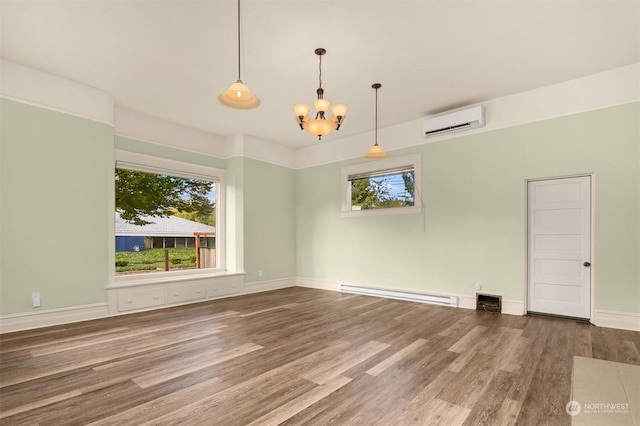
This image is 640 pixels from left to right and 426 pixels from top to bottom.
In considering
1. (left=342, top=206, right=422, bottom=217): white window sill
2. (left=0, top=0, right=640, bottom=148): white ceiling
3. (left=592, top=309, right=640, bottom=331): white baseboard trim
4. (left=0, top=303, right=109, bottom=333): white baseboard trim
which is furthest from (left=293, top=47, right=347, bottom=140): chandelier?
(left=592, top=309, right=640, bottom=331): white baseboard trim

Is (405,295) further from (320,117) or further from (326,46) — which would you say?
(326,46)

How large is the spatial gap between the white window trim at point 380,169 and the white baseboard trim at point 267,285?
2001 millimetres

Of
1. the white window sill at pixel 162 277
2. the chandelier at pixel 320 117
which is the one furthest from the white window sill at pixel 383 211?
the chandelier at pixel 320 117

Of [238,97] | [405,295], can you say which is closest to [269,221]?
[405,295]

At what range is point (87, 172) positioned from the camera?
14.7ft

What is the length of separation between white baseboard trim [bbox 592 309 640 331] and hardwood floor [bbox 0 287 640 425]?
0.19m

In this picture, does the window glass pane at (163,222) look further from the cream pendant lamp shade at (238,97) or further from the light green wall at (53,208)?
the cream pendant lamp shade at (238,97)

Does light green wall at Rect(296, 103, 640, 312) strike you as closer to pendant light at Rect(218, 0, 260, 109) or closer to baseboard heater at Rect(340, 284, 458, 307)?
baseboard heater at Rect(340, 284, 458, 307)

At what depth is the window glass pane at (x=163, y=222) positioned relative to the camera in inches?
208

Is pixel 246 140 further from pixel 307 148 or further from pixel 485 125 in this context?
pixel 485 125

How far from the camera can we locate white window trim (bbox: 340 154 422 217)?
569 cm

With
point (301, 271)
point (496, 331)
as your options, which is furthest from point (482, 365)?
point (301, 271)

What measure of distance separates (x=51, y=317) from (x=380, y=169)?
5447mm

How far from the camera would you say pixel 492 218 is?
4.88m
